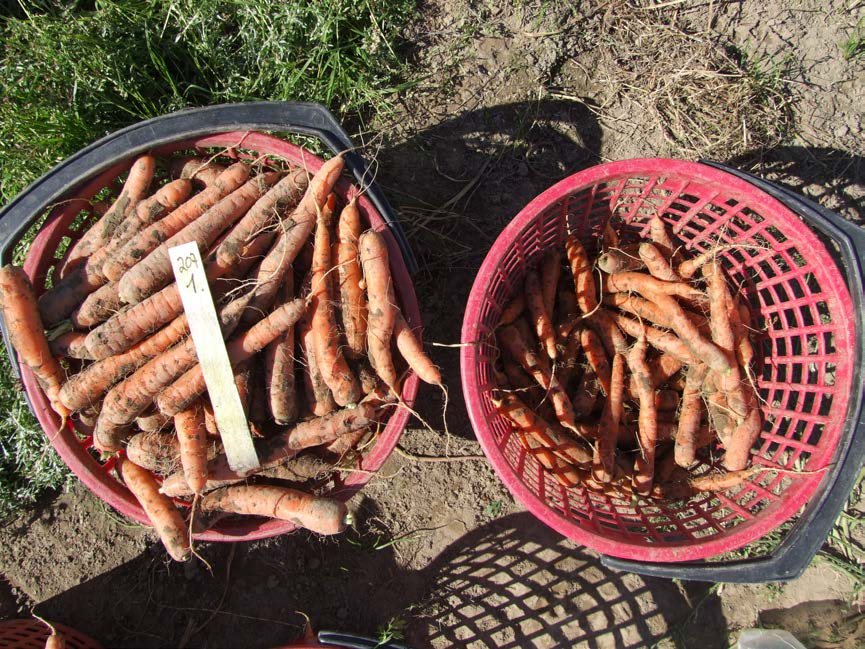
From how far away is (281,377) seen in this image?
7.22 ft

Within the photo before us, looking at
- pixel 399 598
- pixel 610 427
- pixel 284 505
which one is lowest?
pixel 399 598

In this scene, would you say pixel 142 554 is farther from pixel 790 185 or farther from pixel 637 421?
pixel 790 185

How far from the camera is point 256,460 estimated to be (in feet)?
A: 6.96

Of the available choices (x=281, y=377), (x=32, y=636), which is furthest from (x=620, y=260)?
(x=32, y=636)

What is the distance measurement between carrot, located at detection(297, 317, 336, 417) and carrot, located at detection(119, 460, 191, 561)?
26.7 inches

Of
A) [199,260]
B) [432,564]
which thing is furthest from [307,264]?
[432,564]

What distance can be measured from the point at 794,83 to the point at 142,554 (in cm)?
398

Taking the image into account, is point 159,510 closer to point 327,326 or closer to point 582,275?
point 327,326

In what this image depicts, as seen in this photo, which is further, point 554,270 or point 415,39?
point 415,39

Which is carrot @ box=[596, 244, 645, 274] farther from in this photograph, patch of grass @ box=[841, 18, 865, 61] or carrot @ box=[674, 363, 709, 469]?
patch of grass @ box=[841, 18, 865, 61]

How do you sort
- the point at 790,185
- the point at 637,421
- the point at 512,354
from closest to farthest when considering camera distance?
the point at 512,354 → the point at 637,421 → the point at 790,185

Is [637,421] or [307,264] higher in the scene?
[307,264]

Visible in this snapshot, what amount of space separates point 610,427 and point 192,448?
66.6 inches

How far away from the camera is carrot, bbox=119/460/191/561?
2.24 m
